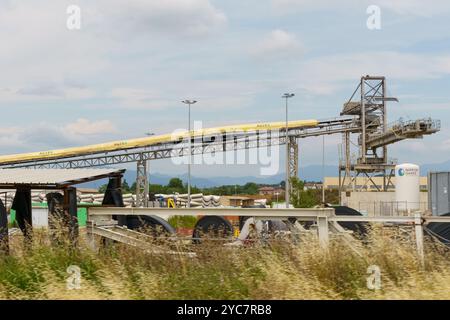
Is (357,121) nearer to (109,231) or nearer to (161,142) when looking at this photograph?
(161,142)

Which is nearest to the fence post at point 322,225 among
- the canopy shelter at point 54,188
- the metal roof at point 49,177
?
Result: the canopy shelter at point 54,188

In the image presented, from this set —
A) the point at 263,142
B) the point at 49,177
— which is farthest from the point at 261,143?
the point at 49,177

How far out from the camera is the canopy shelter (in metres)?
10.3

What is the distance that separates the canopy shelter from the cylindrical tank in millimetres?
24658

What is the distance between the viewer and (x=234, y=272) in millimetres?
8539

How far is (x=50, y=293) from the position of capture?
7613 mm

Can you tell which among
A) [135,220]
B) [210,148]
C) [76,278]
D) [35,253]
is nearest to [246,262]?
[76,278]

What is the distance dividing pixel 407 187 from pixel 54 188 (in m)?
28.8

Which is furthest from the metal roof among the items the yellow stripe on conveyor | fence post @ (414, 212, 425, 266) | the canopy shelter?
the yellow stripe on conveyor

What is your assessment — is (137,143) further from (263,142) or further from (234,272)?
(234,272)

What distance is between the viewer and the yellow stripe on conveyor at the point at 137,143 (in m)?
59.7

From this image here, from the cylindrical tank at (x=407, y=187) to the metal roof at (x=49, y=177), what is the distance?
2555cm

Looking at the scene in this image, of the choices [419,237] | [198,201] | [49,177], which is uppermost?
[49,177]
